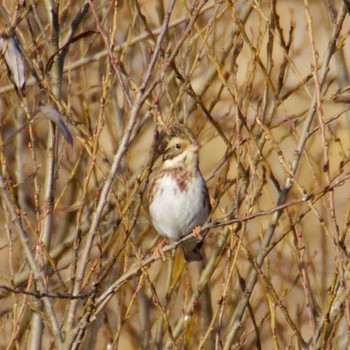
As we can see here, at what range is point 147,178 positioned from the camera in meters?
3.69

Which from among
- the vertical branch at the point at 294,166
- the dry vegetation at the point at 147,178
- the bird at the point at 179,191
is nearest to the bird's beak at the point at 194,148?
the bird at the point at 179,191

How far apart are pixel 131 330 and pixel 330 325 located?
2.41 meters

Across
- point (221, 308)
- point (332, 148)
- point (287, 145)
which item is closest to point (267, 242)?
point (221, 308)

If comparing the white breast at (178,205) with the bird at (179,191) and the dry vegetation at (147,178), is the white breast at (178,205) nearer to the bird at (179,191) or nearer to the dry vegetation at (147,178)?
the bird at (179,191)

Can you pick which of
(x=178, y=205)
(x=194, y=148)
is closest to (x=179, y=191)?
(x=178, y=205)

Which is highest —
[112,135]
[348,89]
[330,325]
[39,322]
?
[112,135]

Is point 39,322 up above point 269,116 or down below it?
below

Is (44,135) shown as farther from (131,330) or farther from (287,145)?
(287,145)

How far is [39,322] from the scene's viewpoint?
158 inches

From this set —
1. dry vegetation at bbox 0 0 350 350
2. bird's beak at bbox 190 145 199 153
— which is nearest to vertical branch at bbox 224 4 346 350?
dry vegetation at bbox 0 0 350 350

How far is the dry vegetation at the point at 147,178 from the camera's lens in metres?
3.42

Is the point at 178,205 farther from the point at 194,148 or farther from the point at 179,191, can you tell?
the point at 194,148

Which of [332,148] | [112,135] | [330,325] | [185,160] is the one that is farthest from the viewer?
[332,148]

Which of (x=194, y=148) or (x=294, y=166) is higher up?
(x=194, y=148)
